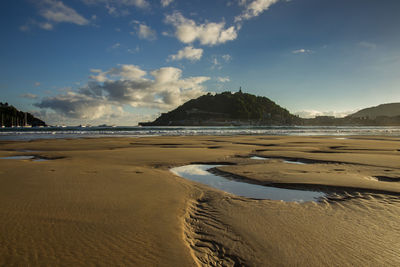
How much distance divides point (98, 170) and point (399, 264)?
851 cm

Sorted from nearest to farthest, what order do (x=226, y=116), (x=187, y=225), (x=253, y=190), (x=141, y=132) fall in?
(x=187, y=225) → (x=253, y=190) → (x=141, y=132) → (x=226, y=116)

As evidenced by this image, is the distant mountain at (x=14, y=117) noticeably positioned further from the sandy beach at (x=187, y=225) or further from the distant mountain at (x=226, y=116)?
the sandy beach at (x=187, y=225)

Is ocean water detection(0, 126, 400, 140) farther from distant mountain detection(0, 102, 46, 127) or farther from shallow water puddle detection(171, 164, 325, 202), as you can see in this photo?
distant mountain detection(0, 102, 46, 127)

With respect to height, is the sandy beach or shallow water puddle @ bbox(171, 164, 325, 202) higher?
the sandy beach

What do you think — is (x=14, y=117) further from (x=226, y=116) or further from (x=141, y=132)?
(x=226, y=116)

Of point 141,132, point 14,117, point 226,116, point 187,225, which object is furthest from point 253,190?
point 226,116

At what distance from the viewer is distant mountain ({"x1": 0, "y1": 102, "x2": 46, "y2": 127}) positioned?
124238mm

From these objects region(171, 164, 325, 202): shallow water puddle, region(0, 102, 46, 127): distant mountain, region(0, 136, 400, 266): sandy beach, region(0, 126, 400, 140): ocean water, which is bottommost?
region(171, 164, 325, 202): shallow water puddle

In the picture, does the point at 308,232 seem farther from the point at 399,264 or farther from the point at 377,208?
the point at 377,208

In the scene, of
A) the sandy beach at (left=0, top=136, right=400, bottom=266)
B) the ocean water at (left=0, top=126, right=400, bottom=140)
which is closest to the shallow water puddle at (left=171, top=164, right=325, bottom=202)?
the sandy beach at (left=0, top=136, right=400, bottom=266)

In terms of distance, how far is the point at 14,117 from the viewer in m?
132

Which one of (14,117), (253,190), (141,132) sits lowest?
(253,190)

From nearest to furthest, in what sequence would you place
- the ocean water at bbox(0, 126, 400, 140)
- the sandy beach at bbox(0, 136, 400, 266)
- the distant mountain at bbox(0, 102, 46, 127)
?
1. the sandy beach at bbox(0, 136, 400, 266)
2. the ocean water at bbox(0, 126, 400, 140)
3. the distant mountain at bbox(0, 102, 46, 127)

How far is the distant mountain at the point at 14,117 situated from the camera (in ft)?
408
